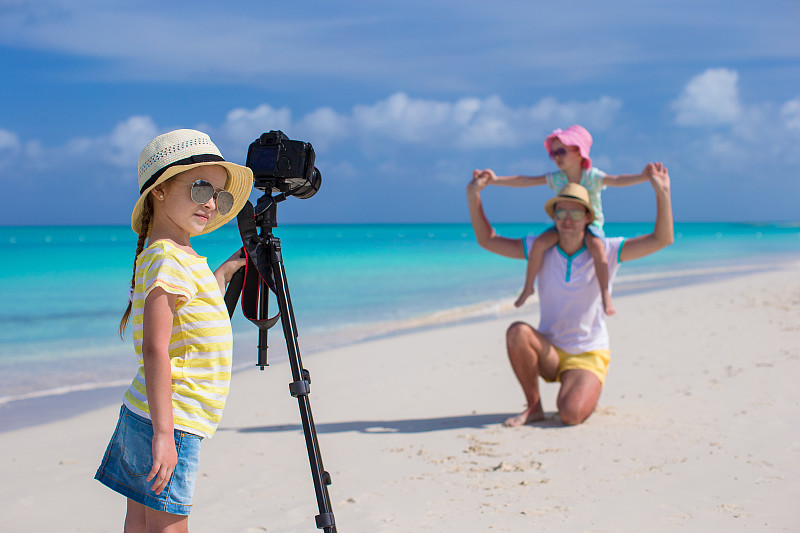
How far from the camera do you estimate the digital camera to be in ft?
6.91

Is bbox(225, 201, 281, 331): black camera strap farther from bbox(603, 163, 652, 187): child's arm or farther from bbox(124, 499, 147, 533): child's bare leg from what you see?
bbox(603, 163, 652, 187): child's arm

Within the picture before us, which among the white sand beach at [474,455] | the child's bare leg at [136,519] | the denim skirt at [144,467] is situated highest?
the denim skirt at [144,467]

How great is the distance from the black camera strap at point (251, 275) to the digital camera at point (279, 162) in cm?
10

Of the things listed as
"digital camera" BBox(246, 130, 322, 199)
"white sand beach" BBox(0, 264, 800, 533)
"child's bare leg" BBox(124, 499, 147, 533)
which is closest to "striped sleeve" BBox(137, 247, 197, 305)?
"digital camera" BBox(246, 130, 322, 199)

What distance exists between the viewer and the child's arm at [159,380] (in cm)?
165

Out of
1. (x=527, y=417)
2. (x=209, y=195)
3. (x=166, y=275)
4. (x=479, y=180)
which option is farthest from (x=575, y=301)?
(x=166, y=275)

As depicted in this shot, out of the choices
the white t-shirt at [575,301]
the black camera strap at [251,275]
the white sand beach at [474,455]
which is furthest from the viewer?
the white t-shirt at [575,301]

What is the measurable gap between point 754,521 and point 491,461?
1.24m

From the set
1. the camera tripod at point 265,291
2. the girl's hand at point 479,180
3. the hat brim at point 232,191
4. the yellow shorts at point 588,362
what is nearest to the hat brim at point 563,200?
the girl's hand at point 479,180

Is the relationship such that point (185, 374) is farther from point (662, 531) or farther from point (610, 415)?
point (610, 415)

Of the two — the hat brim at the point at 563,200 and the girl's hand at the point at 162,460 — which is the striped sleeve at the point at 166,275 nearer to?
the girl's hand at the point at 162,460

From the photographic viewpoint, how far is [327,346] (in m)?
7.71

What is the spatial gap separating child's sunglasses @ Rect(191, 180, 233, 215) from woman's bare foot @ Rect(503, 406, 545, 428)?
280cm

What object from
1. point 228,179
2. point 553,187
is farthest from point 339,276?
point 228,179
